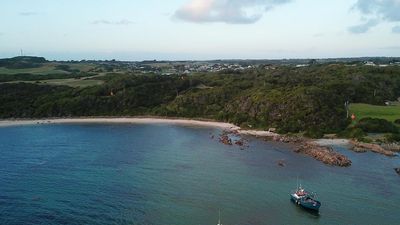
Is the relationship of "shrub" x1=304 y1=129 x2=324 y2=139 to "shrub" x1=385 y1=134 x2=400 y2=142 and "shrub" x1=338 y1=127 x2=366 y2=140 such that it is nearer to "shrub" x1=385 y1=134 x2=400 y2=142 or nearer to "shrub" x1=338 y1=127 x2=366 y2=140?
"shrub" x1=338 y1=127 x2=366 y2=140

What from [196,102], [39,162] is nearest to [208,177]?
[39,162]

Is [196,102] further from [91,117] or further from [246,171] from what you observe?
[246,171]

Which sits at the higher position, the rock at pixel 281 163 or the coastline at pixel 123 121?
the rock at pixel 281 163

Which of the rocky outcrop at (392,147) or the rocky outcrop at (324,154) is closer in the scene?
the rocky outcrop at (324,154)

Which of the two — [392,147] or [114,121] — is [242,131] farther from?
[114,121]

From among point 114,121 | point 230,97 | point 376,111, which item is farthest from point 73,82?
point 376,111

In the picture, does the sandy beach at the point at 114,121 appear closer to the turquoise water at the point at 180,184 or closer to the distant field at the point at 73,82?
the turquoise water at the point at 180,184

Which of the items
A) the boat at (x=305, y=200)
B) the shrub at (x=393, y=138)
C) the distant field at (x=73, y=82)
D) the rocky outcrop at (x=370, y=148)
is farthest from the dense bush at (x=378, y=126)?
the distant field at (x=73, y=82)

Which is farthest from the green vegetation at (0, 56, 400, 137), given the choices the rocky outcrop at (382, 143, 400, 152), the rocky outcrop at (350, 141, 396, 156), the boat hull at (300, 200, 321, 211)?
the boat hull at (300, 200, 321, 211)
